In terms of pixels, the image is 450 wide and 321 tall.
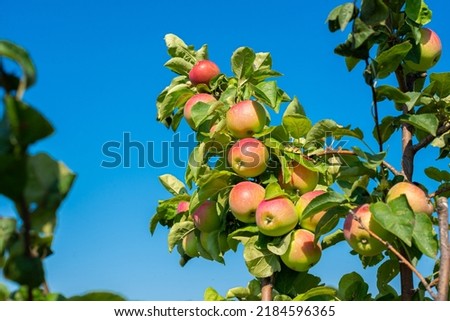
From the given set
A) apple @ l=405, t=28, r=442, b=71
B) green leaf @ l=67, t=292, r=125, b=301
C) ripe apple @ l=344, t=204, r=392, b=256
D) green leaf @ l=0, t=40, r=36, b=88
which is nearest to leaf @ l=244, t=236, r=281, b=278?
ripe apple @ l=344, t=204, r=392, b=256

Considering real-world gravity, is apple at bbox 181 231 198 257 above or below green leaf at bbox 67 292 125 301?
above

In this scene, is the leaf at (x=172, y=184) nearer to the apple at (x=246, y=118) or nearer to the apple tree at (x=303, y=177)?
the apple tree at (x=303, y=177)

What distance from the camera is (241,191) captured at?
1.73 meters

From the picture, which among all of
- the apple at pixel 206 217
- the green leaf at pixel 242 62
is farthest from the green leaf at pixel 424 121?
the apple at pixel 206 217

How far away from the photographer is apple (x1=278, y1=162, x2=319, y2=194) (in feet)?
5.77

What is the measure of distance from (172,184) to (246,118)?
1.92 ft

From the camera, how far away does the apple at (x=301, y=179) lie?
1758 mm

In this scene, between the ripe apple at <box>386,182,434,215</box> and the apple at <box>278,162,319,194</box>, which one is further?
the apple at <box>278,162,319,194</box>

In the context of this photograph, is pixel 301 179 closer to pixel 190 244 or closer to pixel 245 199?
pixel 245 199

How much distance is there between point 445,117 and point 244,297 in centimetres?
84

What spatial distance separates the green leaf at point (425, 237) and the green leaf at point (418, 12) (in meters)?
0.56

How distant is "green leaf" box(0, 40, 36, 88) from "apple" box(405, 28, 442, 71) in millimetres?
1545

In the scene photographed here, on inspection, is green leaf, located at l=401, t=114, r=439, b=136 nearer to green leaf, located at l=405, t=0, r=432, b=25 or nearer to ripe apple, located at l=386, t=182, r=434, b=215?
ripe apple, located at l=386, t=182, r=434, b=215
